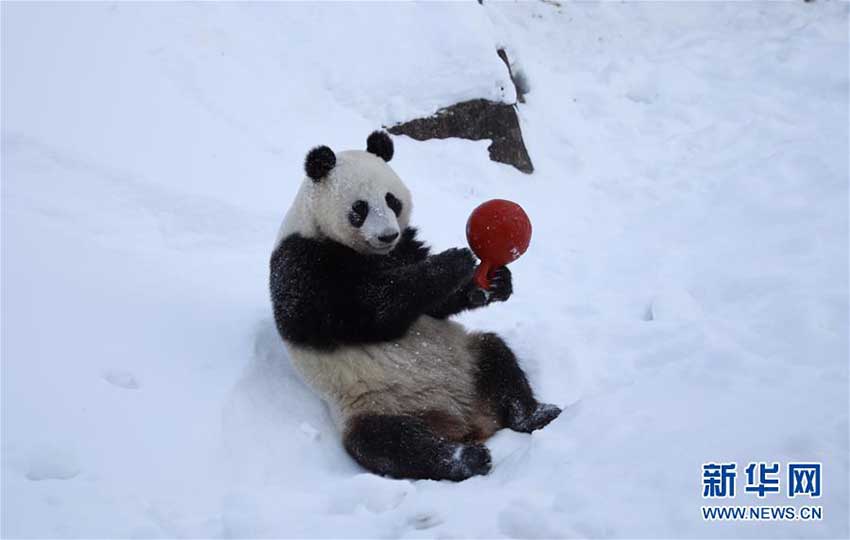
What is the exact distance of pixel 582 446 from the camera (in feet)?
10.1

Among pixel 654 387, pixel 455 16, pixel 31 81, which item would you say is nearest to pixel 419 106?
pixel 455 16

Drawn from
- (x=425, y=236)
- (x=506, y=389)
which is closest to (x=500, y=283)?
(x=506, y=389)

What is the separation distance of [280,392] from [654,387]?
183 centimetres

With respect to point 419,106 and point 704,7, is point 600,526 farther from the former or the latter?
point 704,7

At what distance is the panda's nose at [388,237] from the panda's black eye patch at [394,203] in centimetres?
26

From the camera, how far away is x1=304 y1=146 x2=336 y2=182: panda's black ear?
3766mm

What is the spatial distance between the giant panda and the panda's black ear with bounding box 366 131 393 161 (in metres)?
0.17

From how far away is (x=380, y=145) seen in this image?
4160 mm

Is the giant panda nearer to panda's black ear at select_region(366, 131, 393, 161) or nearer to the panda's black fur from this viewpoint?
the panda's black fur

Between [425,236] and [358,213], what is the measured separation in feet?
6.77

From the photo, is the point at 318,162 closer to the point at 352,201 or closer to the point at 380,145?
the point at 352,201

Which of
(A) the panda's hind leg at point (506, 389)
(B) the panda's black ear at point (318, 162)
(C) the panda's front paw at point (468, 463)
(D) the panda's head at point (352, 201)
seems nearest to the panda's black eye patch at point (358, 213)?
(D) the panda's head at point (352, 201)

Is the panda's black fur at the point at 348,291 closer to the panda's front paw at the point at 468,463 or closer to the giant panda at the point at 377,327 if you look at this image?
the giant panda at the point at 377,327

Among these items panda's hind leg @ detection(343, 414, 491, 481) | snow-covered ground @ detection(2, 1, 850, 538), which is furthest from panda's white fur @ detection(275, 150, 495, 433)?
snow-covered ground @ detection(2, 1, 850, 538)
